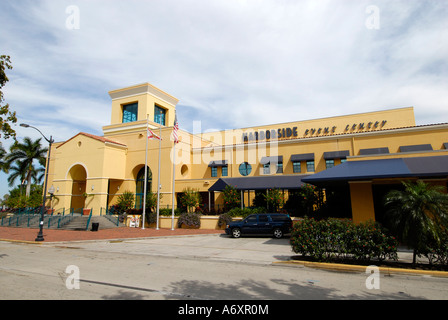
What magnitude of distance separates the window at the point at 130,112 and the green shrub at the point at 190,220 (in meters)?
15.6

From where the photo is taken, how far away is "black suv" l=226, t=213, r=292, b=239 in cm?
1788

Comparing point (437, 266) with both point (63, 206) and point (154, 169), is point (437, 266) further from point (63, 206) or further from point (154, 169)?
point (63, 206)

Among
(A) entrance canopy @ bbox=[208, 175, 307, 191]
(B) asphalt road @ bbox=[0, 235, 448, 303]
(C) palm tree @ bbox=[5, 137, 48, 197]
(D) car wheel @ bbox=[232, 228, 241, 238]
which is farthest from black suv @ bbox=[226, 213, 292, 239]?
(C) palm tree @ bbox=[5, 137, 48, 197]

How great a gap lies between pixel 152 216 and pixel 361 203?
20.0 m

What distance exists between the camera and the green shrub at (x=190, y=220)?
81.1 feet

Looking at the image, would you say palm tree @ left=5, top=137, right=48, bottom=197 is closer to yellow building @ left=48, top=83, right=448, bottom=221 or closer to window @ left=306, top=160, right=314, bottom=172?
yellow building @ left=48, top=83, right=448, bottom=221

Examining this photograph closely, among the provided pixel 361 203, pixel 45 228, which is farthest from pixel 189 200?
pixel 361 203

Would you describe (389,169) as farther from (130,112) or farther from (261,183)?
(130,112)

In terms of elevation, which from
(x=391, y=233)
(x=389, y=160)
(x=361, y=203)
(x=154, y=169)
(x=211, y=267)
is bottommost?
(x=211, y=267)

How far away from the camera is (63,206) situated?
3027 cm

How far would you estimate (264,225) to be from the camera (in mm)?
18203

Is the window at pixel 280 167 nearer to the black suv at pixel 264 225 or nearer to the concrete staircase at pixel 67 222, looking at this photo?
the black suv at pixel 264 225

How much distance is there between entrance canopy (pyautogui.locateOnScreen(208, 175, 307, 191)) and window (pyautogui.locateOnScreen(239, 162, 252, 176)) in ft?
10.5
